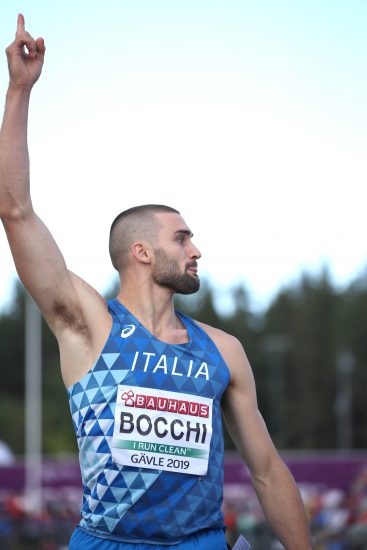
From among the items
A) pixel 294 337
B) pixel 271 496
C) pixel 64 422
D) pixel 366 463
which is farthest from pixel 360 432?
pixel 271 496

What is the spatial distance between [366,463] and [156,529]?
2339cm

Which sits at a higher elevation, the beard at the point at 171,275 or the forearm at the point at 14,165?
the forearm at the point at 14,165

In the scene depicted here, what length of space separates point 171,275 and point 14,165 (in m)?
0.91

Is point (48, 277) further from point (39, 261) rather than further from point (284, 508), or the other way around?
point (284, 508)

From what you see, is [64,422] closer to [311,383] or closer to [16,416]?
[16,416]

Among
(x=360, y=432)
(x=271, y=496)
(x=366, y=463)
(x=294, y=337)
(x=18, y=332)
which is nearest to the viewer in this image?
(x=271, y=496)

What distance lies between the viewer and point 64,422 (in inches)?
3351

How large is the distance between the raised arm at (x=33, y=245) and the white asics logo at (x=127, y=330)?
4.1 inches

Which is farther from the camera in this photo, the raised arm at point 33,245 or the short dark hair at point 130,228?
the short dark hair at point 130,228

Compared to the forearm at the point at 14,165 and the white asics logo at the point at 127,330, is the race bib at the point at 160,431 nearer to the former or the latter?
the white asics logo at the point at 127,330

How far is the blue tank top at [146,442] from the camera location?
4.62 m

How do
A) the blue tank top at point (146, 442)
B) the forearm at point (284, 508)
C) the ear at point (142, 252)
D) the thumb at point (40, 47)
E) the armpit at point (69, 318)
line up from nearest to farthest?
1. the blue tank top at point (146, 442)
2. the armpit at point (69, 318)
3. the thumb at point (40, 47)
4. the forearm at point (284, 508)
5. the ear at point (142, 252)

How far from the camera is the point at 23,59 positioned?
15.8 feet

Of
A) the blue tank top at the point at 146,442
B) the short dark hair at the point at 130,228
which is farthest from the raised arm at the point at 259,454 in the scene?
the short dark hair at the point at 130,228
